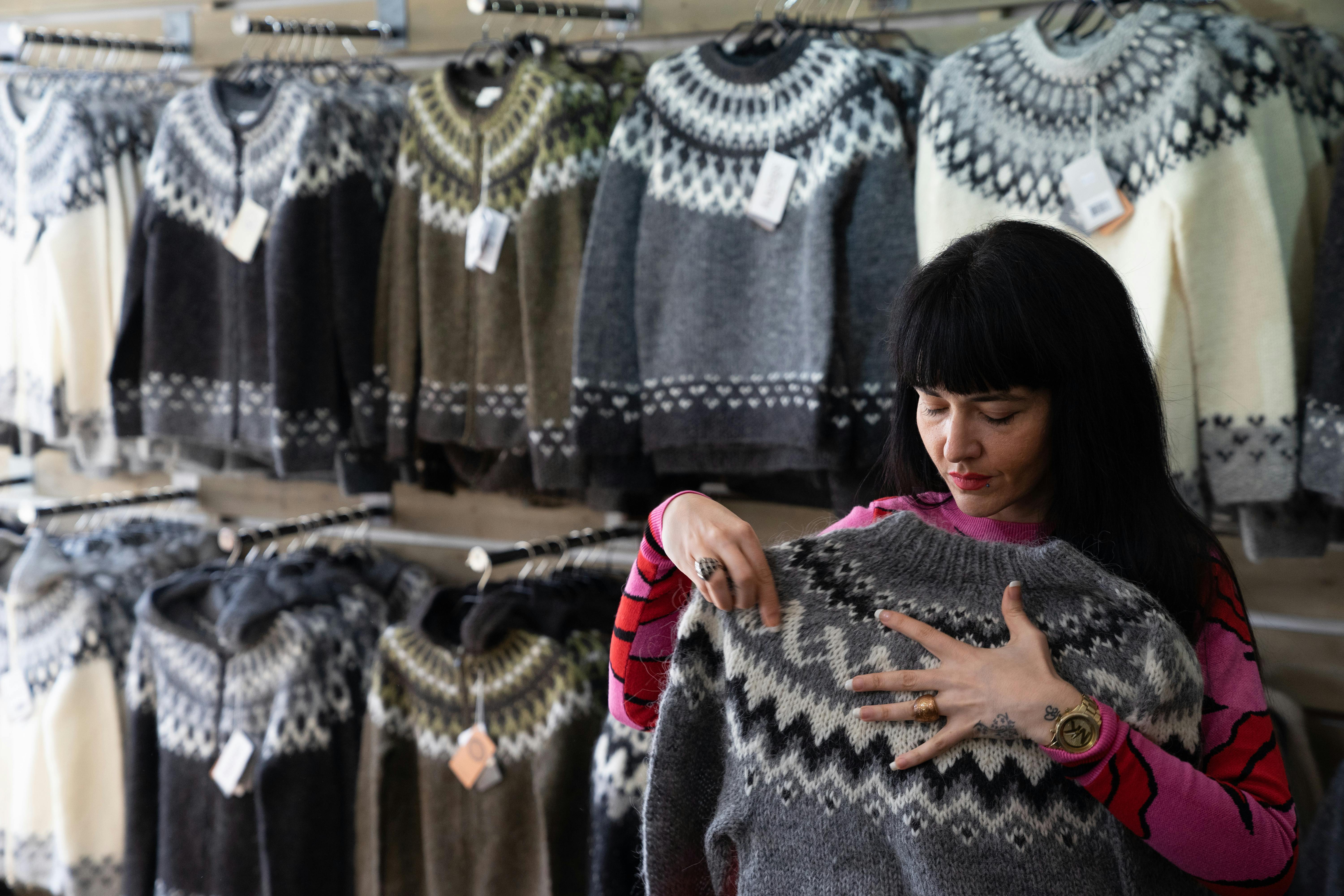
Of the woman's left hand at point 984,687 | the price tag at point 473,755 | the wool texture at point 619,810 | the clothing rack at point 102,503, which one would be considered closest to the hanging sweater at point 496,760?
the price tag at point 473,755

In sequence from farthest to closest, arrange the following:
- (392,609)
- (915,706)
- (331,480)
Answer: (331,480)
(392,609)
(915,706)

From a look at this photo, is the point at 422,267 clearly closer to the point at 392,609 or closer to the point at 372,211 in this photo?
the point at 372,211

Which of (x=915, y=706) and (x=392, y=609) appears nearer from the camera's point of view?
(x=915, y=706)

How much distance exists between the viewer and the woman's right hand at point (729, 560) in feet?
2.89

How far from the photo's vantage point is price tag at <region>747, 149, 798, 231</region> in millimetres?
1689

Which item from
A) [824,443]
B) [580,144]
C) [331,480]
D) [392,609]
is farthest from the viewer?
[331,480]

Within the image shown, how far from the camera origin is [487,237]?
1899mm

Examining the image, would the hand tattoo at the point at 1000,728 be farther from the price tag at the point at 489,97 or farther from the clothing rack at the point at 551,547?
the price tag at the point at 489,97

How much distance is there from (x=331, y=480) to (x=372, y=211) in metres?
0.66

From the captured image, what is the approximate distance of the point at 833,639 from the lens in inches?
34.6

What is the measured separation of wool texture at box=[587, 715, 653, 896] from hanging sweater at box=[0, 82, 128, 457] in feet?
4.68

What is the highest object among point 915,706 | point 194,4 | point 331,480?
point 194,4

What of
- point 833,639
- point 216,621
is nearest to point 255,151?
point 216,621

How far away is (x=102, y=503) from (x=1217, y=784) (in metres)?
2.27
